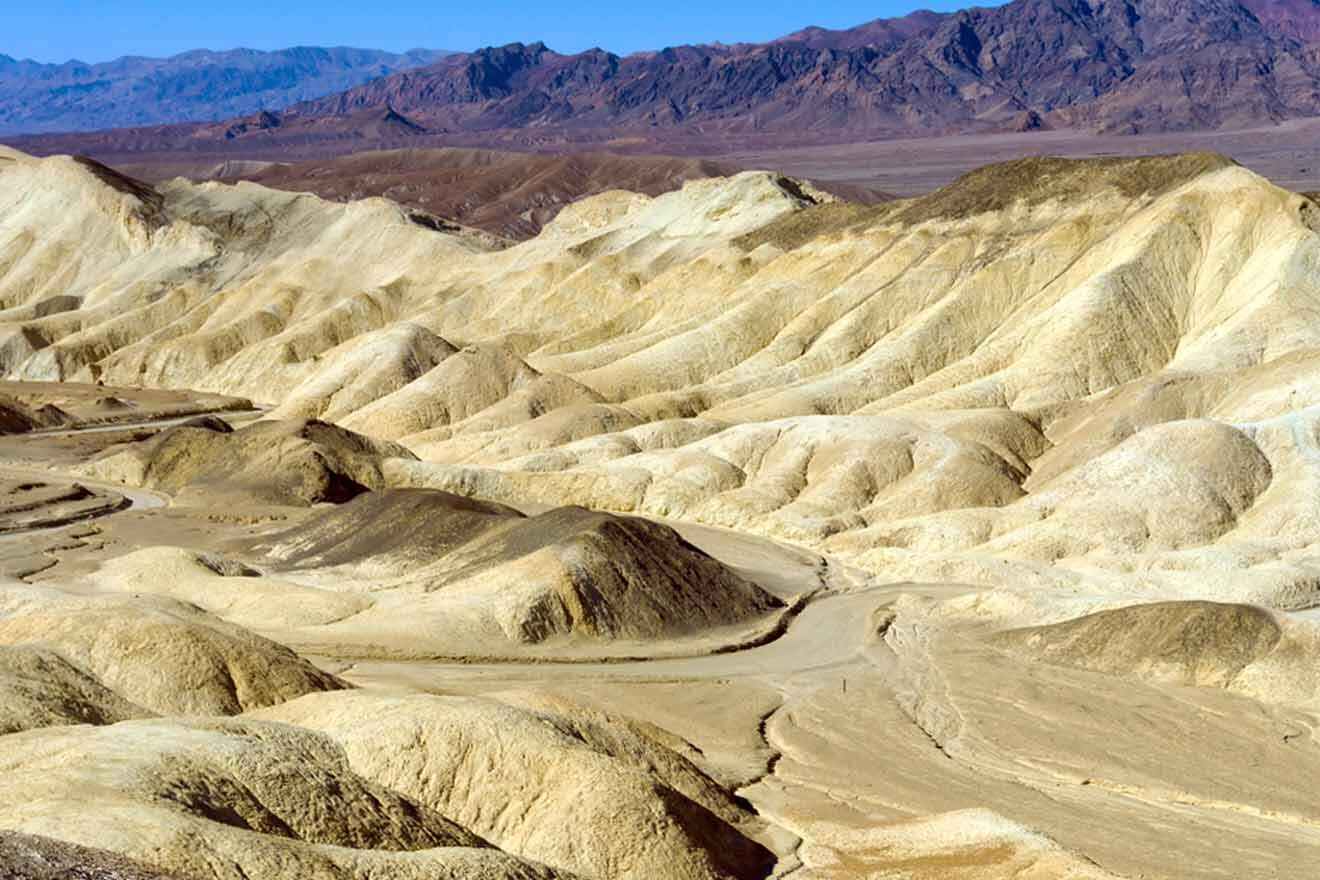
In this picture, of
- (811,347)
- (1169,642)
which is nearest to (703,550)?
(1169,642)

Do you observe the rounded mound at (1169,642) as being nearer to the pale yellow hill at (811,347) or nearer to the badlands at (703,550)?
the badlands at (703,550)

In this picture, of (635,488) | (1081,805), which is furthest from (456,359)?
(1081,805)

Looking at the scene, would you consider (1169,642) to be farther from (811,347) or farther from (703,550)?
(811,347)

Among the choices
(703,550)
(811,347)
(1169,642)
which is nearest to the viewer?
(1169,642)

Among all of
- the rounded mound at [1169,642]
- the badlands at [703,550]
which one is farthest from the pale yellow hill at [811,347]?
the rounded mound at [1169,642]

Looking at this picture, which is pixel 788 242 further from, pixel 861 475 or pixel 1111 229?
pixel 861 475

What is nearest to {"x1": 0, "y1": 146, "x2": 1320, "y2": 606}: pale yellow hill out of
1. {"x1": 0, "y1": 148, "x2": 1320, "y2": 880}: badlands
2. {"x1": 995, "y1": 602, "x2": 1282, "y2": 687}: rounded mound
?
{"x1": 0, "y1": 148, "x2": 1320, "y2": 880}: badlands

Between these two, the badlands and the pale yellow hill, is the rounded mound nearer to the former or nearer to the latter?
the badlands

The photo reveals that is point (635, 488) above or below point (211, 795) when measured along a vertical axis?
below
